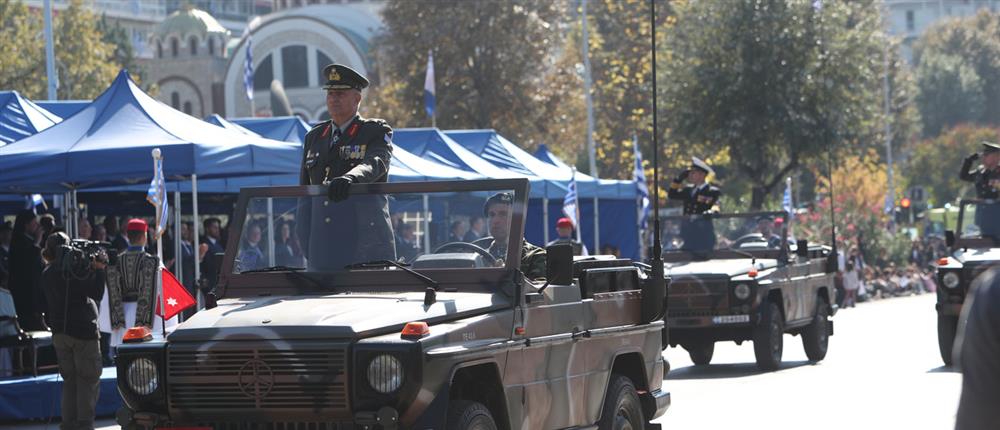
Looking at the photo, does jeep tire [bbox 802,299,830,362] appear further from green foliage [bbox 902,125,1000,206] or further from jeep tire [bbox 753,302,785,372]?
green foliage [bbox 902,125,1000,206]

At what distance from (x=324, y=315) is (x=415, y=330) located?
495 mm

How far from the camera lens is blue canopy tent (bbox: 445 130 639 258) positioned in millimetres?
28344

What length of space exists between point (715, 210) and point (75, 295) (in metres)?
9.71

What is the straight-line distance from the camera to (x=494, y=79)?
1921 inches

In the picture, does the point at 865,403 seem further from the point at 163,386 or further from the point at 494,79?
the point at 494,79

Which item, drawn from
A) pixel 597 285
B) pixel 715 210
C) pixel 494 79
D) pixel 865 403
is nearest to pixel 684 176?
pixel 715 210

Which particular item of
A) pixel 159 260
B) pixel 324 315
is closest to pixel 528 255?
pixel 324 315

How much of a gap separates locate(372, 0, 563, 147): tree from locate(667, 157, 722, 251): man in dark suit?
27967 mm

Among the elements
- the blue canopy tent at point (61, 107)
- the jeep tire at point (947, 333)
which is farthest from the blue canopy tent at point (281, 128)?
the jeep tire at point (947, 333)

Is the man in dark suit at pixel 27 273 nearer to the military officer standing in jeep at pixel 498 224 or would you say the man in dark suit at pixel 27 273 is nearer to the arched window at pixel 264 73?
the military officer standing in jeep at pixel 498 224

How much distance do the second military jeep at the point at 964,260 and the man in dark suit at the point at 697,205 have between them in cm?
274

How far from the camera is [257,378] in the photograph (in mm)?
7312

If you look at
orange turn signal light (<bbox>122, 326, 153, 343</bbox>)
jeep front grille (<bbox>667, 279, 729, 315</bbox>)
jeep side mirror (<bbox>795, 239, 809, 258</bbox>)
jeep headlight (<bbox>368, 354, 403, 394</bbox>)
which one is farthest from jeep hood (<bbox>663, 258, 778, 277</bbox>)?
jeep headlight (<bbox>368, 354, 403, 394</bbox>)

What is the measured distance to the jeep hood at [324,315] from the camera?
7.31 m
